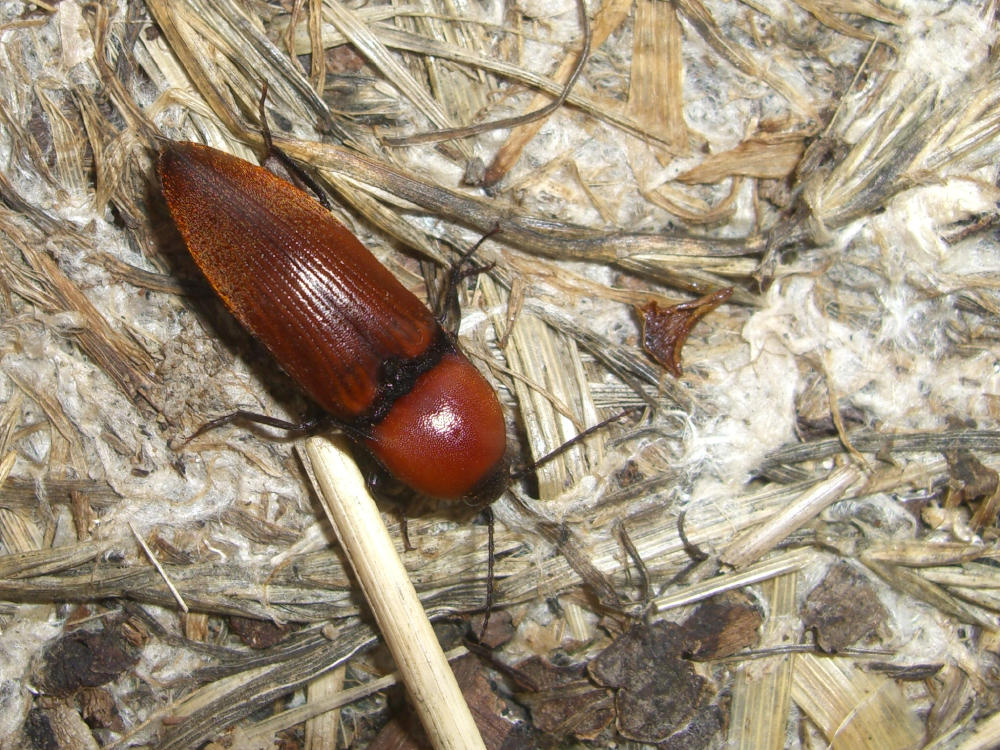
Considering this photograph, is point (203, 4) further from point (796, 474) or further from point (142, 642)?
point (796, 474)

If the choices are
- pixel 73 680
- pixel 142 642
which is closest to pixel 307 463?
pixel 142 642

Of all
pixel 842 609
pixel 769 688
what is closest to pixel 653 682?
pixel 769 688

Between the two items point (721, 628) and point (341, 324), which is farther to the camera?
point (721, 628)

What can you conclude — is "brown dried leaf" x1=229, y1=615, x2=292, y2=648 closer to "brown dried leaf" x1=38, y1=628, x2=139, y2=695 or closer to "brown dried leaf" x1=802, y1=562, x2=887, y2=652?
"brown dried leaf" x1=38, y1=628, x2=139, y2=695

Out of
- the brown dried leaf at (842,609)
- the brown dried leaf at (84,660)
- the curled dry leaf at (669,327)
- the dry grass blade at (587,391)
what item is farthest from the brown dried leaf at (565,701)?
the brown dried leaf at (84,660)

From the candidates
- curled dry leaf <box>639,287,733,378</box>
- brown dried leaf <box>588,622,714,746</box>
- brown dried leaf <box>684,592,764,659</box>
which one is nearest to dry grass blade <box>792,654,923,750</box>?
brown dried leaf <box>684,592,764,659</box>

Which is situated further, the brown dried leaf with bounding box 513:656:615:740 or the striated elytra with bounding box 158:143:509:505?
the brown dried leaf with bounding box 513:656:615:740

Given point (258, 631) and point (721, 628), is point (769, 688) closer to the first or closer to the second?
point (721, 628)

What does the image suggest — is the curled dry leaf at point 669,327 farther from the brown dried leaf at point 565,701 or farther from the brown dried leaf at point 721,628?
the brown dried leaf at point 565,701

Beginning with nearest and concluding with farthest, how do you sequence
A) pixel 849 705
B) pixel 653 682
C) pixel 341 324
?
1. pixel 341 324
2. pixel 653 682
3. pixel 849 705

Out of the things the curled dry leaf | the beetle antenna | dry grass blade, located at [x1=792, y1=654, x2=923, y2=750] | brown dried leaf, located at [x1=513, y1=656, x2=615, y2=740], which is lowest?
dry grass blade, located at [x1=792, y1=654, x2=923, y2=750]
